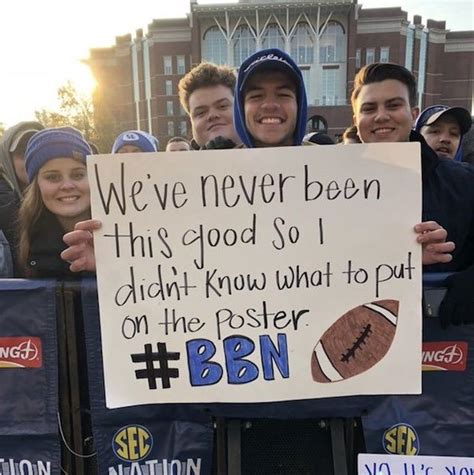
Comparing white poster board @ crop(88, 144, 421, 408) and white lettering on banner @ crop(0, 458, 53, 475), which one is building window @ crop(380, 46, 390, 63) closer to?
white poster board @ crop(88, 144, 421, 408)

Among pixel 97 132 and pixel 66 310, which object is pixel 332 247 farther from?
pixel 97 132

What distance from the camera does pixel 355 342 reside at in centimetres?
170

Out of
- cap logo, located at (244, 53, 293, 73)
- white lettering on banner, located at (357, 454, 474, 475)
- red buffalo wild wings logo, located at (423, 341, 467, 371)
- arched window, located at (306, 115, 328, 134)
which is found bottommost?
white lettering on banner, located at (357, 454, 474, 475)

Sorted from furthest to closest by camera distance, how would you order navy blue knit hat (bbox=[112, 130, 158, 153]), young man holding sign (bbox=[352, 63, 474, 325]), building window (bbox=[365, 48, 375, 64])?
building window (bbox=[365, 48, 375, 64])
navy blue knit hat (bbox=[112, 130, 158, 153])
young man holding sign (bbox=[352, 63, 474, 325])

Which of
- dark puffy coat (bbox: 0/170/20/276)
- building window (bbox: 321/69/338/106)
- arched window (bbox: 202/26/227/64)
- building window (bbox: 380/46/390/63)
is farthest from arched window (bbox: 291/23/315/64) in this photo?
dark puffy coat (bbox: 0/170/20/276)

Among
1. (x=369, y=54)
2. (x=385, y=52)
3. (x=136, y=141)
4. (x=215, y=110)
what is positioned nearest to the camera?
(x=215, y=110)

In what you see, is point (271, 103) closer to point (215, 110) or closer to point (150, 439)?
point (215, 110)

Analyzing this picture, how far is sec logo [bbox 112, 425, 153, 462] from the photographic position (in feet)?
5.85

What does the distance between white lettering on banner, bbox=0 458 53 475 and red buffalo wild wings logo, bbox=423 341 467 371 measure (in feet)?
4.72

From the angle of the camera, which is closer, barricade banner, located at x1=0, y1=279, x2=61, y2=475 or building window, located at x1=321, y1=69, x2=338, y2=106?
barricade banner, located at x1=0, y1=279, x2=61, y2=475

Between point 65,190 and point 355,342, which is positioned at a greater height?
point 65,190

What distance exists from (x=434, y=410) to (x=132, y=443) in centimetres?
110

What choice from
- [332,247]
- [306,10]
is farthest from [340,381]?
[306,10]

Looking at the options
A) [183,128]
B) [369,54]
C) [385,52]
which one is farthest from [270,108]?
[369,54]
